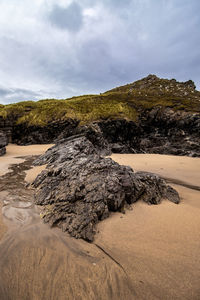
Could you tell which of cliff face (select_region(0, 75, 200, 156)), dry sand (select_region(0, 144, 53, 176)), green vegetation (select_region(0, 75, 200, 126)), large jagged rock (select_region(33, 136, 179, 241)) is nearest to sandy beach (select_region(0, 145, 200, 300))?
large jagged rock (select_region(33, 136, 179, 241))

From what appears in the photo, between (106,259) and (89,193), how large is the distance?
1.27m

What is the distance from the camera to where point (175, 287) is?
5.17 feet

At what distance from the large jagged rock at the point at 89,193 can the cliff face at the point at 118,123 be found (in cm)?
839

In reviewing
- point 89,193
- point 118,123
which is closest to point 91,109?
point 118,123

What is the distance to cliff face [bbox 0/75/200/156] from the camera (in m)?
13.3

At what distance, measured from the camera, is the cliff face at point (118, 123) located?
43.5ft

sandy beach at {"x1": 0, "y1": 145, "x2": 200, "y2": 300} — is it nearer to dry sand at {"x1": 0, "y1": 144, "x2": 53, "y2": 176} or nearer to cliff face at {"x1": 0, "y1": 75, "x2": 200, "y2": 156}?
dry sand at {"x1": 0, "y1": 144, "x2": 53, "y2": 176}

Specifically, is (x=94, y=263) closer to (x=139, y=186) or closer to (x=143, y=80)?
(x=139, y=186)

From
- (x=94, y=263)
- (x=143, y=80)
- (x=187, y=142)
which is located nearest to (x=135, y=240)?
(x=94, y=263)

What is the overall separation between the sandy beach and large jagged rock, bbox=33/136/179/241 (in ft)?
0.64

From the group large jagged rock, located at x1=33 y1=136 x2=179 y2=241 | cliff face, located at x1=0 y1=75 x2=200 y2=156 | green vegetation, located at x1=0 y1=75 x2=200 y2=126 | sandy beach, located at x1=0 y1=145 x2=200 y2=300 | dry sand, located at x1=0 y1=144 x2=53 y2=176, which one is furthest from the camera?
green vegetation, located at x1=0 y1=75 x2=200 y2=126

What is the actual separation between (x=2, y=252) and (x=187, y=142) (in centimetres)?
1434

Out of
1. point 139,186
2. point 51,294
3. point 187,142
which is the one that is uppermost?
point 187,142

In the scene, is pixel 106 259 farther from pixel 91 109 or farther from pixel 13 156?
pixel 91 109
